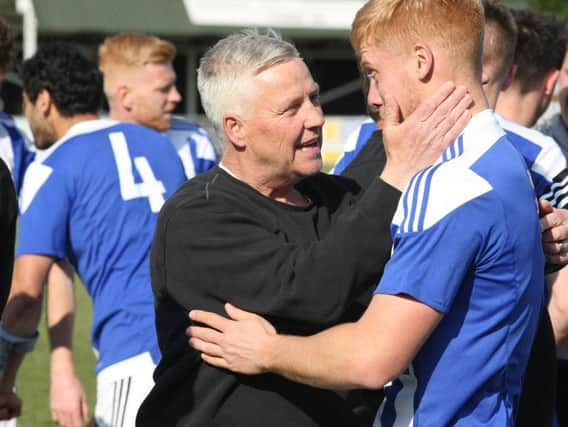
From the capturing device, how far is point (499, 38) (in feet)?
12.8

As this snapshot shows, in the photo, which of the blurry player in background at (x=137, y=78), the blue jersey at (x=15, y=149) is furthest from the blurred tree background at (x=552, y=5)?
the blue jersey at (x=15, y=149)

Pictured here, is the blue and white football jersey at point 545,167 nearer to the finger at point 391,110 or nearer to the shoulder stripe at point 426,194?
the finger at point 391,110

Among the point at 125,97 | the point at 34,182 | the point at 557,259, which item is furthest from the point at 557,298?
the point at 125,97

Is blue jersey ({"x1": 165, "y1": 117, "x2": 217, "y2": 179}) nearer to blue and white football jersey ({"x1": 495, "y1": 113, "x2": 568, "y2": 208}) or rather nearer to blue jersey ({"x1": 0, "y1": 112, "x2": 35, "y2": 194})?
blue jersey ({"x1": 0, "y1": 112, "x2": 35, "y2": 194})

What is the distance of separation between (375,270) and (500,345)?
0.36 m

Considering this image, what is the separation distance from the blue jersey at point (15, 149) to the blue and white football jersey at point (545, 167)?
→ 3.29m

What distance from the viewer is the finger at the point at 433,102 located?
2.78 metres

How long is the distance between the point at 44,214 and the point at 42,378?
3799 millimetres

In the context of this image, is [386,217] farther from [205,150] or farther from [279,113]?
[205,150]

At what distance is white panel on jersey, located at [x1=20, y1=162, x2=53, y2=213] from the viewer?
509 centimetres

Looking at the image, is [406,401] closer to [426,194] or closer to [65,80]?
[426,194]

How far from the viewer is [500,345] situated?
2773mm

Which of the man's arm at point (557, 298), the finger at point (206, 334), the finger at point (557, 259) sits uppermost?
the finger at point (557, 259)

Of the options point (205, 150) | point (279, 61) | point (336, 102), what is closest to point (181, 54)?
point (336, 102)
